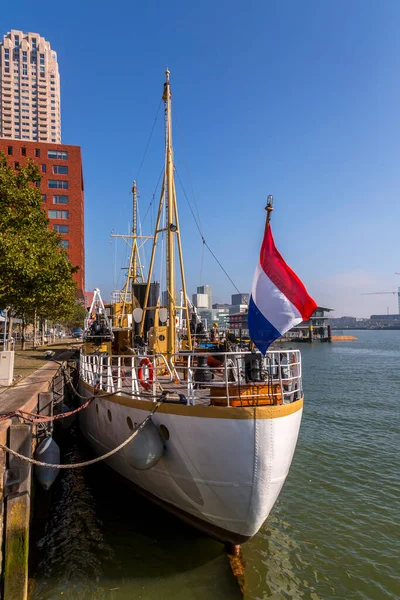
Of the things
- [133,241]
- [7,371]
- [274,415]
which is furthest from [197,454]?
[133,241]

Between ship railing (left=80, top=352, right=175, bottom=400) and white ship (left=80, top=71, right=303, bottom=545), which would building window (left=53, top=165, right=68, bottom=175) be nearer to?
ship railing (left=80, top=352, right=175, bottom=400)

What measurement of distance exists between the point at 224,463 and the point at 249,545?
3106 mm

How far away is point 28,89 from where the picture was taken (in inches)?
7126

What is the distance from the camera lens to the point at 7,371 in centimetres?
1461

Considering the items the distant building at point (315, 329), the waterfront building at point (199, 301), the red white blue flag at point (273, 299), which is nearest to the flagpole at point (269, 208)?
the red white blue flag at point (273, 299)

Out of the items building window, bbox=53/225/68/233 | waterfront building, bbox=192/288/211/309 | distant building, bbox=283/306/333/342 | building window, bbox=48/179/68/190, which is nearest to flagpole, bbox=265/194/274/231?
waterfront building, bbox=192/288/211/309

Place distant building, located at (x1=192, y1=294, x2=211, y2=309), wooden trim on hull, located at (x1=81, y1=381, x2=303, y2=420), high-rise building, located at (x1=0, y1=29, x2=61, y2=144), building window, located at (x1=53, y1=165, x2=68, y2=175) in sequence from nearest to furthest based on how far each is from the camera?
wooden trim on hull, located at (x1=81, y1=381, x2=303, y2=420) → building window, located at (x1=53, y1=165, x2=68, y2=175) → distant building, located at (x1=192, y1=294, x2=211, y2=309) → high-rise building, located at (x1=0, y1=29, x2=61, y2=144)

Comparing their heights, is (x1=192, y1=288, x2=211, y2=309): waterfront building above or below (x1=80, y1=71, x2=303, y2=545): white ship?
above

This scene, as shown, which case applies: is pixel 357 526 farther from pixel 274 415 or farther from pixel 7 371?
pixel 7 371

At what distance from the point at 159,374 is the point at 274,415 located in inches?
242

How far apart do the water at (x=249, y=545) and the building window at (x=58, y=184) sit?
62.1 meters

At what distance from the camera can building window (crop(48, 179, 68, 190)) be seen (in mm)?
67688

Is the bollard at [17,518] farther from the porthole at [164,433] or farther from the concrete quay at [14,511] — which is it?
the porthole at [164,433]

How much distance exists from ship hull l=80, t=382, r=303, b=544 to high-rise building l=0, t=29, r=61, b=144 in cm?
19490
